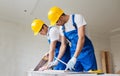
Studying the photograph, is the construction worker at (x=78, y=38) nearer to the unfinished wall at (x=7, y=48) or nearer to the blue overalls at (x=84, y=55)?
the blue overalls at (x=84, y=55)

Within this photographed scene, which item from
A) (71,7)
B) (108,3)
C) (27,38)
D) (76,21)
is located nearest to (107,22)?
(108,3)

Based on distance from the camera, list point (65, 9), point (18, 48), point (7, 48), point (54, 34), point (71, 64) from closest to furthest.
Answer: point (71, 64) < point (54, 34) < point (65, 9) < point (7, 48) < point (18, 48)

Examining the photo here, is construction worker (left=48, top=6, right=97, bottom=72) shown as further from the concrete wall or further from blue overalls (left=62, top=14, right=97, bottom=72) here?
the concrete wall

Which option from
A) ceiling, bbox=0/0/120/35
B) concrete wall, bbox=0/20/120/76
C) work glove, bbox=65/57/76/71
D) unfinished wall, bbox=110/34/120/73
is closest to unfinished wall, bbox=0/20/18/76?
concrete wall, bbox=0/20/120/76

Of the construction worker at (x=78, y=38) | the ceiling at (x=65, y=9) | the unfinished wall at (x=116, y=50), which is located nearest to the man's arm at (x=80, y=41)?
the construction worker at (x=78, y=38)

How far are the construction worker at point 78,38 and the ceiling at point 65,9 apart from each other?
1.81 meters

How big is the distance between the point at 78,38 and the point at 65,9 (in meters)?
2.26

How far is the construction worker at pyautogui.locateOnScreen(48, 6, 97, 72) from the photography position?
1686mm

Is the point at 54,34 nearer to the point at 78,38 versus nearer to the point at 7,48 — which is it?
the point at 78,38

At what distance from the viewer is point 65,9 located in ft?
13.0

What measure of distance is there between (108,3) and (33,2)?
1.55m

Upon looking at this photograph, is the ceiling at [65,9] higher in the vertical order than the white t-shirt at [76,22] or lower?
higher

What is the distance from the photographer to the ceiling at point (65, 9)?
12.0ft

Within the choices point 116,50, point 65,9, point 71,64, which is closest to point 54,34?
point 71,64
